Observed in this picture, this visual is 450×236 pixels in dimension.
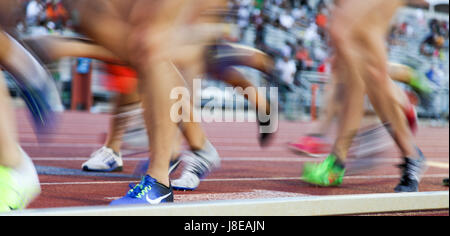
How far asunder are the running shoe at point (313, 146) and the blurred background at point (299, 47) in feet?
27.1

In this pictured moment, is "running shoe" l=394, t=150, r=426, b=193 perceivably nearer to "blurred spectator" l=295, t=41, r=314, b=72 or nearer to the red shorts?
the red shorts

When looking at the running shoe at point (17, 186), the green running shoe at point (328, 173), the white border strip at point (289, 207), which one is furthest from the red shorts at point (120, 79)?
the white border strip at point (289, 207)

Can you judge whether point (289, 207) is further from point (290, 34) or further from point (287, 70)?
point (290, 34)

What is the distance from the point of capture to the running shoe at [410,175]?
267cm

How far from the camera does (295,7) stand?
18781mm

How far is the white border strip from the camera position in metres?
1.55

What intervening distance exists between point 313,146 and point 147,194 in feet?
5.22

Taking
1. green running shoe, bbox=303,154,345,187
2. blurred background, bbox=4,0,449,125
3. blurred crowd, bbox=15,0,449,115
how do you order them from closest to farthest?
green running shoe, bbox=303,154,345,187 < blurred background, bbox=4,0,449,125 < blurred crowd, bbox=15,0,449,115

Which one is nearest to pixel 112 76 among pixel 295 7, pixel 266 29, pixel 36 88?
pixel 36 88

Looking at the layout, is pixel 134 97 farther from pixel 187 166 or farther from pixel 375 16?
pixel 375 16

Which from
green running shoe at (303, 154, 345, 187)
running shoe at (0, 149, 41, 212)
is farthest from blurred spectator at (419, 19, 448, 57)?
running shoe at (0, 149, 41, 212)

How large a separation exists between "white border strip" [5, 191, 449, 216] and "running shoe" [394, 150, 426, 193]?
32 cm

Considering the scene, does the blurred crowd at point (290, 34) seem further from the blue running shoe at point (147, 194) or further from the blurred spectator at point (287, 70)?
the blue running shoe at point (147, 194)

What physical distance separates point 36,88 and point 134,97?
2.66 feet
